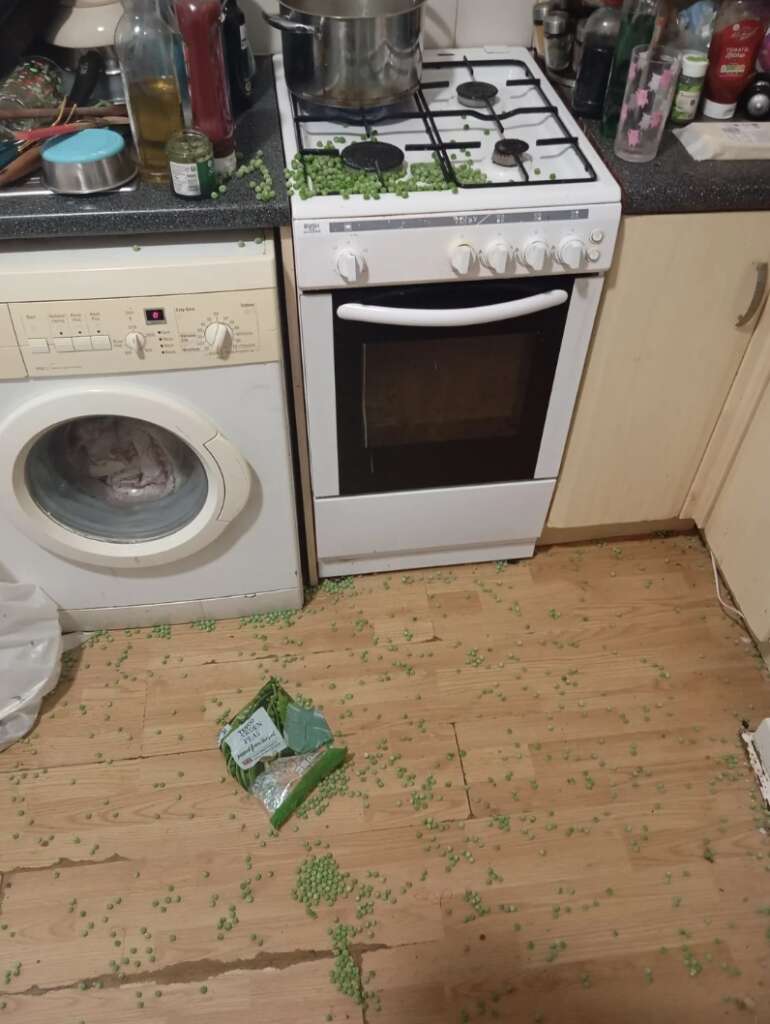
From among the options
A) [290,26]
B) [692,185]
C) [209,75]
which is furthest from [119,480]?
[692,185]

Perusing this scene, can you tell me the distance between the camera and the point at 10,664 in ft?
5.56

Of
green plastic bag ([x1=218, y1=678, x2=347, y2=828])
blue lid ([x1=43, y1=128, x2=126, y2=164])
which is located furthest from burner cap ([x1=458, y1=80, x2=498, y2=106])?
green plastic bag ([x1=218, y1=678, x2=347, y2=828])

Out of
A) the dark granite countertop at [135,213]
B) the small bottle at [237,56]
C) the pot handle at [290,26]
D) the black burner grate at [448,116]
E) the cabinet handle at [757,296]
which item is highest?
the pot handle at [290,26]

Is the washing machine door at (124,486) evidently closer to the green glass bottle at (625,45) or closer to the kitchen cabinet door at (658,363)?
the kitchen cabinet door at (658,363)

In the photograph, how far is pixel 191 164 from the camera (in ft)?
4.33

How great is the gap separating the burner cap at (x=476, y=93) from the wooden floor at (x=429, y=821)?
1066 millimetres

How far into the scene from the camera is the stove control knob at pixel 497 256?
1.41m

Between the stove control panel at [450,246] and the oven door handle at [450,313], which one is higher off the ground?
the stove control panel at [450,246]

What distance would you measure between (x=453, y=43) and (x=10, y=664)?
1.67 metres

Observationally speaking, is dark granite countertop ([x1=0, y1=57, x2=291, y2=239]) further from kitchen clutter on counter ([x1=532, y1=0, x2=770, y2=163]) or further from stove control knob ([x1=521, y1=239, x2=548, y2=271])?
kitchen clutter on counter ([x1=532, y1=0, x2=770, y2=163])

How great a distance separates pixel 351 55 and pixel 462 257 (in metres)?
0.44

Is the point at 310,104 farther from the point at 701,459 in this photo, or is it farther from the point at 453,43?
the point at 701,459

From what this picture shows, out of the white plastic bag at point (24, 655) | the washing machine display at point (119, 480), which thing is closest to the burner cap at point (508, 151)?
the washing machine display at point (119, 480)

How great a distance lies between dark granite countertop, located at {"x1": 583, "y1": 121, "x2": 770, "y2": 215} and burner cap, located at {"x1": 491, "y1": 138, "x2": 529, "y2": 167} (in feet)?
0.53
